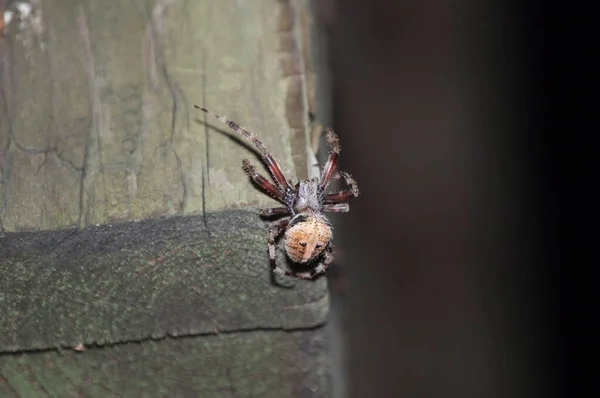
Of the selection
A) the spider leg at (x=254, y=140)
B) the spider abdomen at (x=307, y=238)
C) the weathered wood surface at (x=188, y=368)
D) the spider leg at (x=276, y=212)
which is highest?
the spider leg at (x=254, y=140)

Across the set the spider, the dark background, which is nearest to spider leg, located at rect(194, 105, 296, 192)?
the spider

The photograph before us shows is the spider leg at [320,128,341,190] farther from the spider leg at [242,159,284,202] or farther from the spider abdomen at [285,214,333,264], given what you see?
the spider leg at [242,159,284,202]

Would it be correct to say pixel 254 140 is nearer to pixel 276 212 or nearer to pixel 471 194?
pixel 276 212

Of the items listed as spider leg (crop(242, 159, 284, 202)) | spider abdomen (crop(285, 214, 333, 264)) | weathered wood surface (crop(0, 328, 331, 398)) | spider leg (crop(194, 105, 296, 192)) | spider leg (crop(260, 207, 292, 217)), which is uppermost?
spider leg (crop(194, 105, 296, 192))

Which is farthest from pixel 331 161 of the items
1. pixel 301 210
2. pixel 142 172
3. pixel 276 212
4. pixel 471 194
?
pixel 471 194

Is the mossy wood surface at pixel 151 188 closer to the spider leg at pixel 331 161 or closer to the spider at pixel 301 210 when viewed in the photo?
the spider at pixel 301 210

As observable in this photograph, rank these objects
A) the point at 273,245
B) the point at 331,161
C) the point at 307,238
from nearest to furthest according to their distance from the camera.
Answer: the point at 273,245, the point at 307,238, the point at 331,161

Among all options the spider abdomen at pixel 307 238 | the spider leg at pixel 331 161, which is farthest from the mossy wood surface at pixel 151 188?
the spider leg at pixel 331 161

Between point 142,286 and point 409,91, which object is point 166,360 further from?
point 409,91
